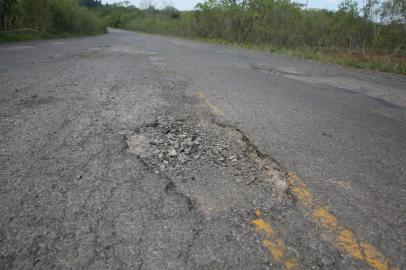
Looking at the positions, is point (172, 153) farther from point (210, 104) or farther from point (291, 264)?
point (210, 104)

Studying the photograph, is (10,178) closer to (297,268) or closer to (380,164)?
(297,268)

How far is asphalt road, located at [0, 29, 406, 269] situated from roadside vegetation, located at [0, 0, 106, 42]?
12517mm

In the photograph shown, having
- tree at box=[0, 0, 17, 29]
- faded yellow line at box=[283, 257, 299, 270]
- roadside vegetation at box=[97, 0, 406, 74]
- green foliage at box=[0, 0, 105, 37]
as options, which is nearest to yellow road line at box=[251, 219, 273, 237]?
faded yellow line at box=[283, 257, 299, 270]

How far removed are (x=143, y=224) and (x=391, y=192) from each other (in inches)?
67.2

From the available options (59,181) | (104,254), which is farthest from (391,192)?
(59,181)

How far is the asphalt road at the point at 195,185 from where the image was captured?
4.52 feet

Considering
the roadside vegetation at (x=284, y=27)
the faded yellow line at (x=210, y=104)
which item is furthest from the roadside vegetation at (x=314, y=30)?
the faded yellow line at (x=210, y=104)

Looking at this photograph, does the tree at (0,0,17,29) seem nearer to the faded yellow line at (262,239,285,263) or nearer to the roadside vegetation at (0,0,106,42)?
the roadside vegetation at (0,0,106,42)

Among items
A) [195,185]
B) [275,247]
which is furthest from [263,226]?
[195,185]

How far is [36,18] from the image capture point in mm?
17156

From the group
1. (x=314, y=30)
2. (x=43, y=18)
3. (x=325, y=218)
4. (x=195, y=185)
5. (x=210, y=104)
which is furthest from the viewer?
(x=314, y=30)

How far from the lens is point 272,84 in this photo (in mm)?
5715

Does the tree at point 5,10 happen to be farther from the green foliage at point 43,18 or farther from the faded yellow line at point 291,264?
the faded yellow line at point 291,264

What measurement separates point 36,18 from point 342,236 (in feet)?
67.1
